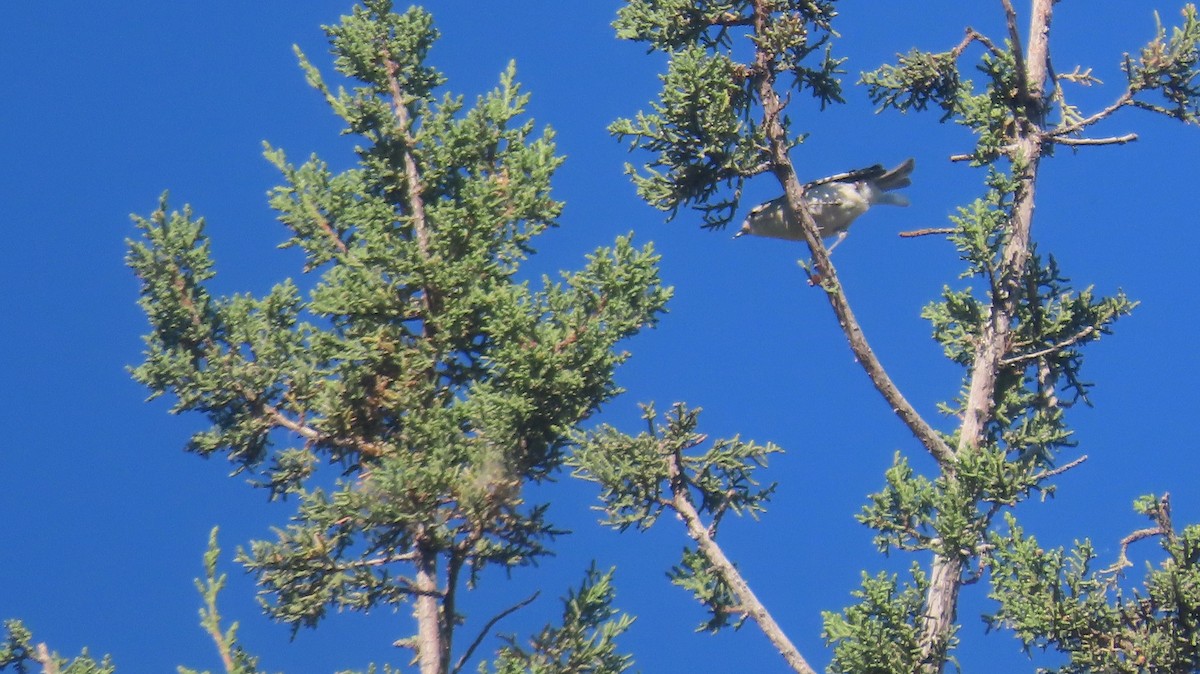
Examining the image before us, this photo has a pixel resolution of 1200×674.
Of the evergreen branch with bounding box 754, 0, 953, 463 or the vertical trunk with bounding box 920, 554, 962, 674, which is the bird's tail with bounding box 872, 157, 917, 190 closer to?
the evergreen branch with bounding box 754, 0, 953, 463

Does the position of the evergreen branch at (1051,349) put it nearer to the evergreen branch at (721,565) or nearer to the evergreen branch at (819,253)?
the evergreen branch at (819,253)

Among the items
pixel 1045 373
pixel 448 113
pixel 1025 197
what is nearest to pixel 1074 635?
pixel 1045 373

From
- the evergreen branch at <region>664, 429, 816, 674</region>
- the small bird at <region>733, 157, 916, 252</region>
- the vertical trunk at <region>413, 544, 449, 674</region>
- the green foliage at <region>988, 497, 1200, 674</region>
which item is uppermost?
the small bird at <region>733, 157, 916, 252</region>

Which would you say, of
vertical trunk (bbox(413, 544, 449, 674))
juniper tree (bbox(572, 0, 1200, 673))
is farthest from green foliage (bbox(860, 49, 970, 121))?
vertical trunk (bbox(413, 544, 449, 674))

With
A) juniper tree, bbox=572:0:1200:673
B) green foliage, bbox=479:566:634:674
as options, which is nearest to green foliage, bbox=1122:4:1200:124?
juniper tree, bbox=572:0:1200:673

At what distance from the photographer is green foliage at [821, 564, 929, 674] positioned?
1055 cm

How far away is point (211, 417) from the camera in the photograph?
13.6 m

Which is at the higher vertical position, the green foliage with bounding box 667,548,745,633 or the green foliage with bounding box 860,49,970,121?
the green foliage with bounding box 860,49,970,121

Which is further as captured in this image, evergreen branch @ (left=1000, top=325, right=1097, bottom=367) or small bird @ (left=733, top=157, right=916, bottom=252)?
small bird @ (left=733, top=157, right=916, bottom=252)

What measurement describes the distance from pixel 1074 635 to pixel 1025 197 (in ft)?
10.7

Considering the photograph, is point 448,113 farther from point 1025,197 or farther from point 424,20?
point 1025,197

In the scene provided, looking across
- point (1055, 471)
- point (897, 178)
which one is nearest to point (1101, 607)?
point (1055, 471)

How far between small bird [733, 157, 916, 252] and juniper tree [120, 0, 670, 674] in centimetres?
97

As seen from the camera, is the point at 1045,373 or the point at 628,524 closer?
the point at 628,524
